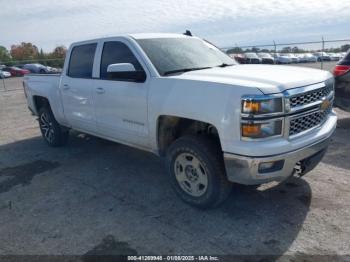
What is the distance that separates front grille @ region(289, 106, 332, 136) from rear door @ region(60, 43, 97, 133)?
3.00 metres

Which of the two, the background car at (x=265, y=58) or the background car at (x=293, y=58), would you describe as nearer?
the background car at (x=265, y=58)

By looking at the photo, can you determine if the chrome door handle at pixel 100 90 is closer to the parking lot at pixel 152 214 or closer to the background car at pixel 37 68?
the parking lot at pixel 152 214

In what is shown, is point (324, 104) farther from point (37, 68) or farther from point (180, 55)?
point (37, 68)

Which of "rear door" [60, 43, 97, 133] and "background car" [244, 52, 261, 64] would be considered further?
"background car" [244, 52, 261, 64]

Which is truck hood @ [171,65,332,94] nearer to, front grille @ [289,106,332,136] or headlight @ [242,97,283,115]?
headlight @ [242,97,283,115]

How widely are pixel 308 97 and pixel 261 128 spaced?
2.33 ft

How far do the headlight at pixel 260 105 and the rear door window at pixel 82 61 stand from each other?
2.87m

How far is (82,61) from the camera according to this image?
18.0 feet

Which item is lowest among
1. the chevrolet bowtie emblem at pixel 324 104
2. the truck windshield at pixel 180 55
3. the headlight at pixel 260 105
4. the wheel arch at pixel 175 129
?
the wheel arch at pixel 175 129

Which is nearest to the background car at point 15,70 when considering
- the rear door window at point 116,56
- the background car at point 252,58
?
the background car at point 252,58

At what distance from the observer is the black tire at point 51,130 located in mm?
6594

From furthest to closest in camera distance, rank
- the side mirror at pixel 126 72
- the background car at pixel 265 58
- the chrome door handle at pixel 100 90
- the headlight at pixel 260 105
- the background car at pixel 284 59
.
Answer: the background car at pixel 284 59 → the background car at pixel 265 58 → the chrome door handle at pixel 100 90 → the side mirror at pixel 126 72 → the headlight at pixel 260 105

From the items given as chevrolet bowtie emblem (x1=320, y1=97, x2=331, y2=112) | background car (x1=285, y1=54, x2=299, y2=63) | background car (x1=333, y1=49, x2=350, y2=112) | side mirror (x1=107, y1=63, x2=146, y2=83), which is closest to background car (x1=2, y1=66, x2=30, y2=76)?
background car (x1=285, y1=54, x2=299, y2=63)

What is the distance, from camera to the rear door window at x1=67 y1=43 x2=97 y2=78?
5230 millimetres
